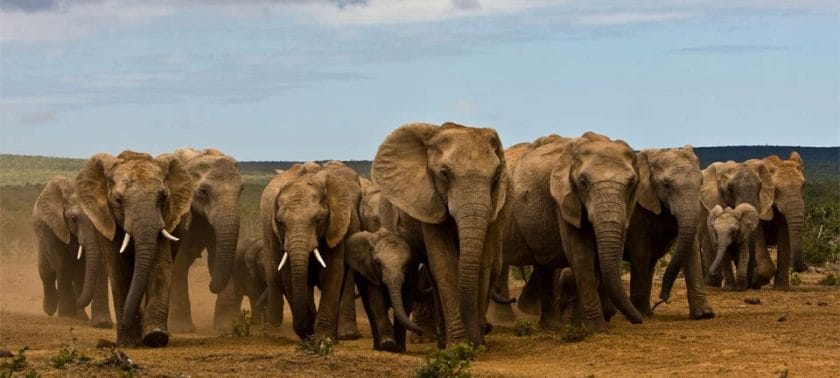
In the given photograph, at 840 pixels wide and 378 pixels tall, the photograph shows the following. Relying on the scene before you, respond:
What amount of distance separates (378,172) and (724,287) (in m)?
9.59

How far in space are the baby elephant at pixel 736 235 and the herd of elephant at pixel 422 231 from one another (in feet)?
12.1

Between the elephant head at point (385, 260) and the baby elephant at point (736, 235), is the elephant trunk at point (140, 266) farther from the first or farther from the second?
the baby elephant at point (736, 235)

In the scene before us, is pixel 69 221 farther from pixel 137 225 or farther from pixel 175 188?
pixel 137 225

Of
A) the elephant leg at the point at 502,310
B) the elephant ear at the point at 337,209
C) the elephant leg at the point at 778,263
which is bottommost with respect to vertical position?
the elephant leg at the point at 502,310

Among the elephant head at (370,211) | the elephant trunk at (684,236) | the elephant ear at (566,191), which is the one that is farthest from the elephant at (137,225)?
the elephant trunk at (684,236)

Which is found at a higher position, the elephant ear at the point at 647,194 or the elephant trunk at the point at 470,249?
the elephant ear at the point at 647,194

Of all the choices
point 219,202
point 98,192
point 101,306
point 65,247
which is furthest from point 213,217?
point 98,192

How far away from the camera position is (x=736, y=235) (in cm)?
2528

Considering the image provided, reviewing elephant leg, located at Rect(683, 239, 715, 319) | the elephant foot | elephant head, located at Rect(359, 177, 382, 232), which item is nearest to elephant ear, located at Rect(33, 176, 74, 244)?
elephant head, located at Rect(359, 177, 382, 232)

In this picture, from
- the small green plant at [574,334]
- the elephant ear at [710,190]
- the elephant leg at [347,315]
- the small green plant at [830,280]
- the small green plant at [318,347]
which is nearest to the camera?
the small green plant at [318,347]

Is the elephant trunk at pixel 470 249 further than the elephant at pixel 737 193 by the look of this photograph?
No

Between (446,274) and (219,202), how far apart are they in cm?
641

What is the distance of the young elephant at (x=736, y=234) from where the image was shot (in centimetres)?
2512

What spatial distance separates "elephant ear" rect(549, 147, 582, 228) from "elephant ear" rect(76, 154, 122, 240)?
190 inches
